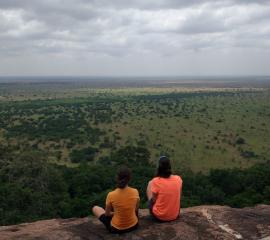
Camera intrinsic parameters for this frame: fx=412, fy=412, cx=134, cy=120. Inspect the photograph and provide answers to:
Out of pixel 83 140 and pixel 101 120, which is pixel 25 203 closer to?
pixel 83 140

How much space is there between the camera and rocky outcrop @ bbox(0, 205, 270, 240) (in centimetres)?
687

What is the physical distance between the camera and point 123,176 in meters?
6.67

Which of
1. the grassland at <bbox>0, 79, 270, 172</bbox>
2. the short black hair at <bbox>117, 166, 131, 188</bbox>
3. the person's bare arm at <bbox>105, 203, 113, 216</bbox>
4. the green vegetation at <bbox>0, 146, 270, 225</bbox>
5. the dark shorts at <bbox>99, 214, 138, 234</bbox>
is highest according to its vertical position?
the short black hair at <bbox>117, 166, 131, 188</bbox>

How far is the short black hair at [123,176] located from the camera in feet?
21.7

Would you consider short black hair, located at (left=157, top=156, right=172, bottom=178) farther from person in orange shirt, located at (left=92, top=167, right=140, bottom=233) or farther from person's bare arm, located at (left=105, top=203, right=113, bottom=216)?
person's bare arm, located at (left=105, top=203, right=113, bottom=216)

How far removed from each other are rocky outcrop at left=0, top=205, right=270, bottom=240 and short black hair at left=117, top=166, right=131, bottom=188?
34.5 inches

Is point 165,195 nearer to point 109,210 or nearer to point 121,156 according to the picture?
point 109,210

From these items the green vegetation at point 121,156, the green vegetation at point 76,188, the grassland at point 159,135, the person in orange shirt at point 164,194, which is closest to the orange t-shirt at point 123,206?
the person in orange shirt at point 164,194

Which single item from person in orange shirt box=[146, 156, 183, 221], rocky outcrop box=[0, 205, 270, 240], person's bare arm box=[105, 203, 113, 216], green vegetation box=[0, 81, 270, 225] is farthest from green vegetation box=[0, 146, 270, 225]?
person's bare arm box=[105, 203, 113, 216]

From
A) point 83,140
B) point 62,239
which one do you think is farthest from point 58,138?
point 62,239

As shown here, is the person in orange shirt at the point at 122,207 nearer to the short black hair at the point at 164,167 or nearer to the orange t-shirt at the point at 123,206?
the orange t-shirt at the point at 123,206

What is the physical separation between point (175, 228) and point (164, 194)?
609 millimetres

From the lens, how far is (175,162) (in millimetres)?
Result: 37656

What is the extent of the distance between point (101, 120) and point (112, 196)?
6102 cm
